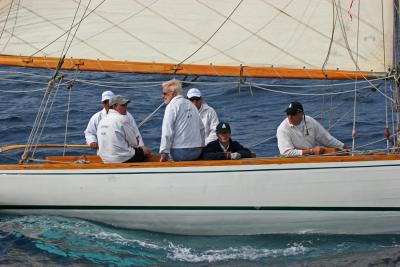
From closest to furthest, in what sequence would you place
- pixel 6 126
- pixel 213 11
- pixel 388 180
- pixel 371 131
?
pixel 388 180
pixel 213 11
pixel 371 131
pixel 6 126

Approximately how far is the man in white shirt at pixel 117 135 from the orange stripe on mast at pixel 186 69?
42cm

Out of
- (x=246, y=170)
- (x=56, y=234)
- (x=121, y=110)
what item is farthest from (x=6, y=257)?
(x=246, y=170)

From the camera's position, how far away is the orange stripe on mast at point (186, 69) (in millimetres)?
9922

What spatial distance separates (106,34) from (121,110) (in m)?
1.09

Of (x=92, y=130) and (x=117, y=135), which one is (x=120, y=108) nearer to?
(x=117, y=135)

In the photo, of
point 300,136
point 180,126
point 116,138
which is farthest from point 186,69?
point 300,136

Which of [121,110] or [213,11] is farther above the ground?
[213,11]

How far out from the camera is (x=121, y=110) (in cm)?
1018

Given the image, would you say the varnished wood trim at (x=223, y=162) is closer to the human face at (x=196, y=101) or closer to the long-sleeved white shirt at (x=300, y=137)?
the long-sleeved white shirt at (x=300, y=137)

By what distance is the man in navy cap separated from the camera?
32.6 feet

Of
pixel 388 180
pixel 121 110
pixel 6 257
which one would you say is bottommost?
pixel 6 257

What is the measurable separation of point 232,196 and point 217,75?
135cm

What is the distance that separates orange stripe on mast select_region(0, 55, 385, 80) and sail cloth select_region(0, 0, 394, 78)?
0.01 metres

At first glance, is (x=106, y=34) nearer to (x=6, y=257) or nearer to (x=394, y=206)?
(x=6, y=257)
